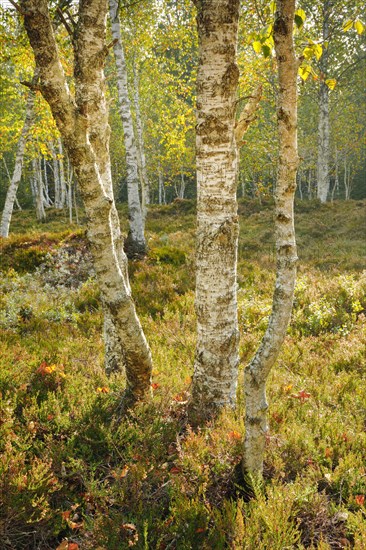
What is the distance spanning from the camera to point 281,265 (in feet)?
9.66

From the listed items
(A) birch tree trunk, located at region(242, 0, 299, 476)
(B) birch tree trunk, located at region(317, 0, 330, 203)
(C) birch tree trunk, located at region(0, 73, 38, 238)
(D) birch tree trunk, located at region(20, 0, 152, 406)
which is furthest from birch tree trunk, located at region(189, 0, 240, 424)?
(B) birch tree trunk, located at region(317, 0, 330, 203)

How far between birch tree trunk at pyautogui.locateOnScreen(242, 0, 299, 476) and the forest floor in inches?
21.8

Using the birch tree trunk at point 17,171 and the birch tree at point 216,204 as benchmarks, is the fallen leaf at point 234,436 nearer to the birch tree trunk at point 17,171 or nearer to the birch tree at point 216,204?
the birch tree at point 216,204

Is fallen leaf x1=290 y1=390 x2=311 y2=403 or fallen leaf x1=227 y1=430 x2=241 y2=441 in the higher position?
fallen leaf x1=227 y1=430 x2=241 y2=441

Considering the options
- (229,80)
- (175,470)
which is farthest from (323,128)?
(175,470)

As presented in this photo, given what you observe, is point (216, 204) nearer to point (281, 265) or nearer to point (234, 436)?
point (281, 265)

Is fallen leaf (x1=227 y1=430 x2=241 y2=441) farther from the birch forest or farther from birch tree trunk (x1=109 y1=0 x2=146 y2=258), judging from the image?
birch tree trunk (x1=109 y1=0 x2=146 y2=258)

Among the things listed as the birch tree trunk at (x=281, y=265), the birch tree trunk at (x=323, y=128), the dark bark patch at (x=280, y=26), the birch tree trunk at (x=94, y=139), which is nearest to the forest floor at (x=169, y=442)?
the birch tree trunk at (x=281, y=265)

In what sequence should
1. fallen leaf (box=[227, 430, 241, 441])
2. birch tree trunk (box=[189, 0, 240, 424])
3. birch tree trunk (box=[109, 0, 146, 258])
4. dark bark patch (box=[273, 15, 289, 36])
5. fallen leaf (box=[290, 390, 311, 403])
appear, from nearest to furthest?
dark bark patch (box=[273, 15, 289, 36]) → birch tree trunk (box=[189, 0, 240, 424]) → fallen leaf (box=[227, 430, 241, 441]) → fallen leaf (box=[290, 390, 311, 403]) → birch tree trunk (box=[109, 0, 146, 258])

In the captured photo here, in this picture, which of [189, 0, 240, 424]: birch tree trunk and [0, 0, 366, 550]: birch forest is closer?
[0, 0, 366, 550]: birch forest

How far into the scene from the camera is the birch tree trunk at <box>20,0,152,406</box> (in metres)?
2.89

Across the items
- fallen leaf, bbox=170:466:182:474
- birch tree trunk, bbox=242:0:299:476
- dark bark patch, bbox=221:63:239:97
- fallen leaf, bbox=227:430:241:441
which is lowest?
fallen leaf, bbox=170:466:182:474

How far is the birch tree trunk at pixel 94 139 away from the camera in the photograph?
114 inches

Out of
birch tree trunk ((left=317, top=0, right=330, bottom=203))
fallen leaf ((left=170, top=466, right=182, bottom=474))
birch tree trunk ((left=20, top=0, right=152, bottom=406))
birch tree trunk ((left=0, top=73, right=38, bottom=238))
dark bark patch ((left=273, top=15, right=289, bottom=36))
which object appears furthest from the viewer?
birch tree trunk ((left=317, top=0, right=330, bottom=203))
